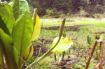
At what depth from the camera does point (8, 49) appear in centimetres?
31

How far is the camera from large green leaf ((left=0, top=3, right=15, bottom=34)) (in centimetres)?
30

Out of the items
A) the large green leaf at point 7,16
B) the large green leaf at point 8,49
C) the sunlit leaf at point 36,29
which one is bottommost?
the large green leaf at point 8,49

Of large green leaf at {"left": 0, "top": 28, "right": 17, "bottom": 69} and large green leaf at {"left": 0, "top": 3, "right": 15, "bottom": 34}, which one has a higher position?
large green leaf at {"left": 0, "top": 3, "right": 15, "bottom": 34}

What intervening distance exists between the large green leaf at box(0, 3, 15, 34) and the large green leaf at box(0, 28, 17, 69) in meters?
0.01

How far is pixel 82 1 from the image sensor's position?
8219mm

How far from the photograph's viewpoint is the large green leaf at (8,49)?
31cm

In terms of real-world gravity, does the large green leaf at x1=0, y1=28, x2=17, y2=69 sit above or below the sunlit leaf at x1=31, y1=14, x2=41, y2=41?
below

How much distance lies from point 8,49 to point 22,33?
0.02 m

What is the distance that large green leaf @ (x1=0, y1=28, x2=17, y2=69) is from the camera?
1.00 ft

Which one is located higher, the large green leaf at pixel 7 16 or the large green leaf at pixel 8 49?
the large green leaf at pixel 7 16

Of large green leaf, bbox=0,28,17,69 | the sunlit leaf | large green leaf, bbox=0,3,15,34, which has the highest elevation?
large green leaf, bbox=0,3,15,34

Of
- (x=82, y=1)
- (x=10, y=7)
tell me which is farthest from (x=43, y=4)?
(x=10, y=7)

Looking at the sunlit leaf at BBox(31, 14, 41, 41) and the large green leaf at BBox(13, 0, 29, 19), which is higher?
the large green leaf at BBox(13, 0, 29, 19)

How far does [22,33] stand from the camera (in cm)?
31
